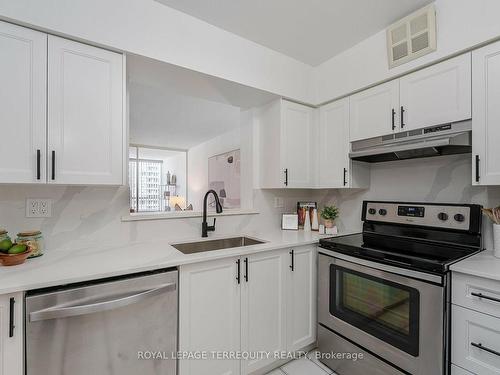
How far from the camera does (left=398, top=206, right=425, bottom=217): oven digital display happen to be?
1829 mm

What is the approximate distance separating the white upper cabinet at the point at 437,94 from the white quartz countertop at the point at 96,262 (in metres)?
1.23

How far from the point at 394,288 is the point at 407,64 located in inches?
59.0

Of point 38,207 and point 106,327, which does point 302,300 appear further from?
point 38,207

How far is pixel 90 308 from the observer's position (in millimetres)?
1115

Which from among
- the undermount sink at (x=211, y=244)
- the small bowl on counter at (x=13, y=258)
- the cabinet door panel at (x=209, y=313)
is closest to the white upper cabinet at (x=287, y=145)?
the undermount sink at (x=211, y=244)

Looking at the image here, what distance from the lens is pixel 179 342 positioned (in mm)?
1389

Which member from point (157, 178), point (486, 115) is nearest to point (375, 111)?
point (486, 115)

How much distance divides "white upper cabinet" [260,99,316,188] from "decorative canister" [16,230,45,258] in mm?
1688

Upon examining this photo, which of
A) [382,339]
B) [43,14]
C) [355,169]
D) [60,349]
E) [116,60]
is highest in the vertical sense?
[43,14]

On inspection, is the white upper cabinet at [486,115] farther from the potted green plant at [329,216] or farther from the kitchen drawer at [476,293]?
the potted green plant at [329,216]

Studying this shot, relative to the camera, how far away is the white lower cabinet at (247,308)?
143 cm

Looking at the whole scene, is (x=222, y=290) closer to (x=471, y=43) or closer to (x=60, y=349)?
(x=60, y=349)

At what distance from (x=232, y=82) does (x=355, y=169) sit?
1269 millimetres

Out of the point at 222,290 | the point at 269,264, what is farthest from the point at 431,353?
the point at 222,290
